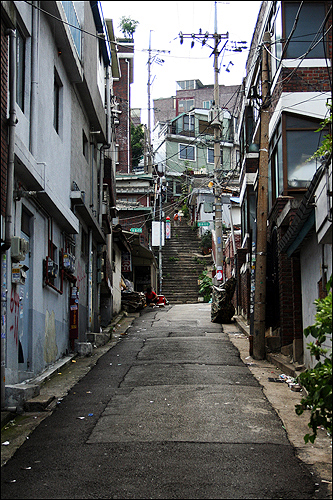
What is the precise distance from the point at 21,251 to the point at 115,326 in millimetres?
12579

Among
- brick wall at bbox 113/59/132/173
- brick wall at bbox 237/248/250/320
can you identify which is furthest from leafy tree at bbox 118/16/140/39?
brick wall at bbox 237/248/250/320

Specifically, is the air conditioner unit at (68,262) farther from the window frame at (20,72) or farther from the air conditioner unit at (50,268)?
the window frame at (20,72)

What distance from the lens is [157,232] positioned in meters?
37.2

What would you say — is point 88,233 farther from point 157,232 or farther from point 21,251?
point 157,232

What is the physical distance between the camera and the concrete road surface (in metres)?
5.12

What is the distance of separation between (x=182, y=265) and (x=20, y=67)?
3059cm

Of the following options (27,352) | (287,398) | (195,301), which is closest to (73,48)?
(27,352)

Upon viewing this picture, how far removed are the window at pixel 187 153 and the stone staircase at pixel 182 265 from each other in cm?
996

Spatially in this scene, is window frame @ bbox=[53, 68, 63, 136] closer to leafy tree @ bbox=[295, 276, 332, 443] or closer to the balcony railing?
the balcony railing

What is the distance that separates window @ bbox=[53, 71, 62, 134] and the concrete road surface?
5.50 meters

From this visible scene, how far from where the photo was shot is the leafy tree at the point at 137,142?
4984 cm

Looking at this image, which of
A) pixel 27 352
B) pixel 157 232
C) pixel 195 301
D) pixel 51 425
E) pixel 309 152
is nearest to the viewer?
pixel 51 425

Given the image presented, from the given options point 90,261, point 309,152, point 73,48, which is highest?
point 73,48

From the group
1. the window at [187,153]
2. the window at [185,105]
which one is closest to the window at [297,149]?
the window at [187,153]
